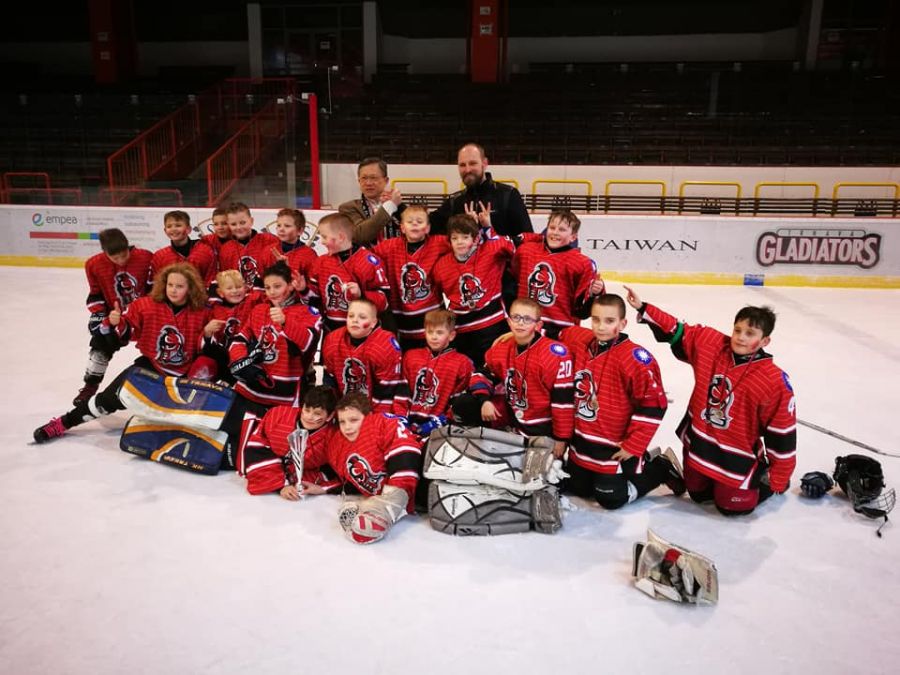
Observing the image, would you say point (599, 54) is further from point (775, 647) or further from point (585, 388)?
point (775, 647)

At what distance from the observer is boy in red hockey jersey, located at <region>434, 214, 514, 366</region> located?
4.27 meters

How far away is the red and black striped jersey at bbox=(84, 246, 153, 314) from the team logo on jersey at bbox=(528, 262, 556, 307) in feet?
9.02

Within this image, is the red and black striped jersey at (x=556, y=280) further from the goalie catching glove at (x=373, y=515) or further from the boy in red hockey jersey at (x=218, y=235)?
the boy in red hockey jersey at (x=218, y=235)

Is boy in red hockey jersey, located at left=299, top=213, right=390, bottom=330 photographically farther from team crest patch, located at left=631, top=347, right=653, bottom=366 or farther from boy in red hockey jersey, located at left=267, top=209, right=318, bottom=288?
team crest patch, located at left=631, top=347, right=653, bottom=366

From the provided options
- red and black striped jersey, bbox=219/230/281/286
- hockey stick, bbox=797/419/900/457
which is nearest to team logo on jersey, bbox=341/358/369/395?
red and black striped jersey, bbox=219/230/281/286

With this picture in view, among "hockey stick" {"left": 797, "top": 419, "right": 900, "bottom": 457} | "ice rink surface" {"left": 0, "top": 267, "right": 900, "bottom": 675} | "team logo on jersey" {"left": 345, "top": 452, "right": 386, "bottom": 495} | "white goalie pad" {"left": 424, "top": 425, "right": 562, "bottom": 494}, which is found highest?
"white goalie pad" {"left": 424, "top": 425, "right": 562, "bottom": 494}

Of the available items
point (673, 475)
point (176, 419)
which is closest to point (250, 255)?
point (176, 419)

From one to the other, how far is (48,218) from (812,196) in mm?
11908

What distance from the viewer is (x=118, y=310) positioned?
440cm

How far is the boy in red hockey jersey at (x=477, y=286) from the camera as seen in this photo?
4.27 m

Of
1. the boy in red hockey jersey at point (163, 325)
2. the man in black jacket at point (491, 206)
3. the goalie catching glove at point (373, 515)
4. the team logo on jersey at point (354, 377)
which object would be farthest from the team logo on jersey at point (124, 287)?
the goalie catching glove at point (373, 515)

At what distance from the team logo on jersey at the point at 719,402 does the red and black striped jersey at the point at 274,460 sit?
1.89 meters

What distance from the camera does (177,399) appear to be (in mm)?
4043

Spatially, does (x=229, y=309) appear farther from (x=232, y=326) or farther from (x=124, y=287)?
(x=124, y=287)
